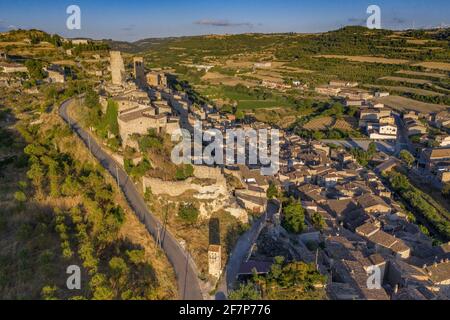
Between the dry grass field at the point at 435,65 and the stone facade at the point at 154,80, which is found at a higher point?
the dry grass field at the point at 435,65

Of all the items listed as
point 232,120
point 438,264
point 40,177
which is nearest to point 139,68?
Result: point 232,120

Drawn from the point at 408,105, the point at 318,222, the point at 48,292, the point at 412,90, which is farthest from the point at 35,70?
the point at 412,90

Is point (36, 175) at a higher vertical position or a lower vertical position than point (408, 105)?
lower

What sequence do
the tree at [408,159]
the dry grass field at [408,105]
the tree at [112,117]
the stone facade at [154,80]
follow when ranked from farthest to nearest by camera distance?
the dry grass field at [408,105]
the stone facade at [154,80]
the tree at [408,159]
the tree at [112,117]

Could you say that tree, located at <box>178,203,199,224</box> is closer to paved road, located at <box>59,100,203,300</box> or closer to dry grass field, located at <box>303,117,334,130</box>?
paved road, located at <box>59,100,203,300</box>

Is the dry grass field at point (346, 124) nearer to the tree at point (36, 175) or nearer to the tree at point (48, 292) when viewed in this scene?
the tree at point (36, 175)

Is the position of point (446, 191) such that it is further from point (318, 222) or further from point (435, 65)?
point (435, 65)

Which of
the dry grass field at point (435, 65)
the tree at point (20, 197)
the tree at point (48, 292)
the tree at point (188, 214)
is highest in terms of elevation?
the dry grass field at point (435, 65)

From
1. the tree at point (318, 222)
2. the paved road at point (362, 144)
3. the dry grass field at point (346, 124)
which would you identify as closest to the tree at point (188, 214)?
the tree at point (318, 222)
